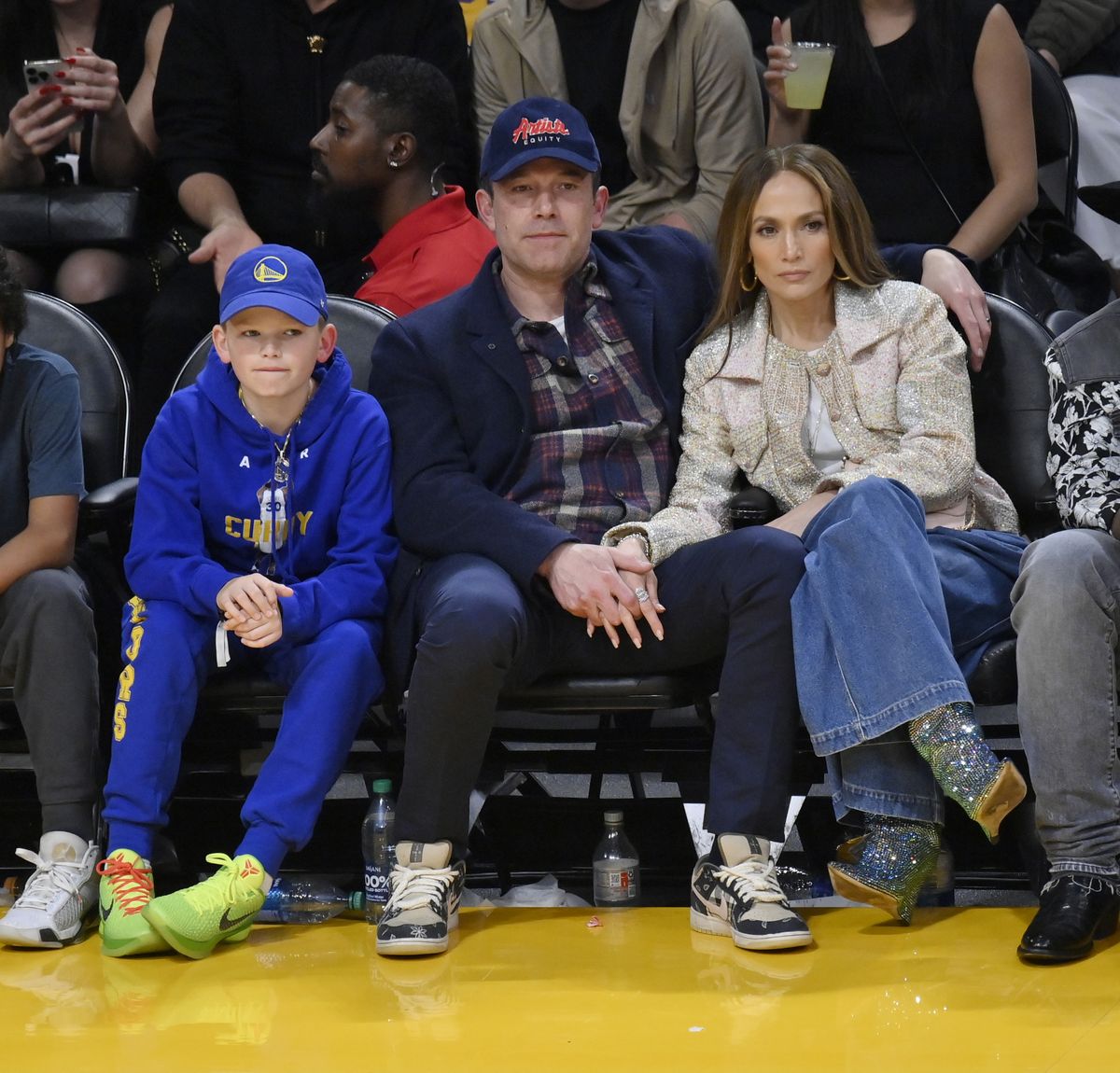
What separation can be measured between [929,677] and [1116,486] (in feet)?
1.68

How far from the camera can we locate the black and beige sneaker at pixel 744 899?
2.65 meters

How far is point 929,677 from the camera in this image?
2637mm

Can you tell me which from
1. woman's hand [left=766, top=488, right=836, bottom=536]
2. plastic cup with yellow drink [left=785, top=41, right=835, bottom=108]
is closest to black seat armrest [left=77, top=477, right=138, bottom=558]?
woman's hand [left=766, top=488, right=836, bottom=536]

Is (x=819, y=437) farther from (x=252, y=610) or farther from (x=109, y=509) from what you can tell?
(x=109, y=509)

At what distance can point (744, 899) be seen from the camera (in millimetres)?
2676

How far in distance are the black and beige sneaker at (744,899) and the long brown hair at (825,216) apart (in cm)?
102

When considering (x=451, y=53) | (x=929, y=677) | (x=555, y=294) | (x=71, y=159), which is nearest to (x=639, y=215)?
(x=451, y=53)

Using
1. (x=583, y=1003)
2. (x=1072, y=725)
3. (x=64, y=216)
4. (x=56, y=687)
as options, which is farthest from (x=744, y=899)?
(x=64, y=216)

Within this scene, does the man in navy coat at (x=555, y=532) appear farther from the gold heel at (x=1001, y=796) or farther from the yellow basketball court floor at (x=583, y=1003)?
the gold heel at (x=1001, y=796)

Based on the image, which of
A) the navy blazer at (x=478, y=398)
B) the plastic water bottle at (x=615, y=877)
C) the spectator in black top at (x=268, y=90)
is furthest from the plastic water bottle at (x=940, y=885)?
the spectator in black top at (x=268, y=90)

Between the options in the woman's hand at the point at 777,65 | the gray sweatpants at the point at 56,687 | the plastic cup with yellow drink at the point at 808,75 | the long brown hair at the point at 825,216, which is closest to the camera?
the gray sweatpants at the point at 56,687

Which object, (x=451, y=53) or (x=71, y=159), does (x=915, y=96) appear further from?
(x=71, y=159)

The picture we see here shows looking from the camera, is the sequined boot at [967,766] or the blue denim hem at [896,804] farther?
the blue denim hem at [896,804]

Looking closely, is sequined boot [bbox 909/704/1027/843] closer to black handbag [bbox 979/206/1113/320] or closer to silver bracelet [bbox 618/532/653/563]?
silver bracelet [bbox 618/532/653/563]
